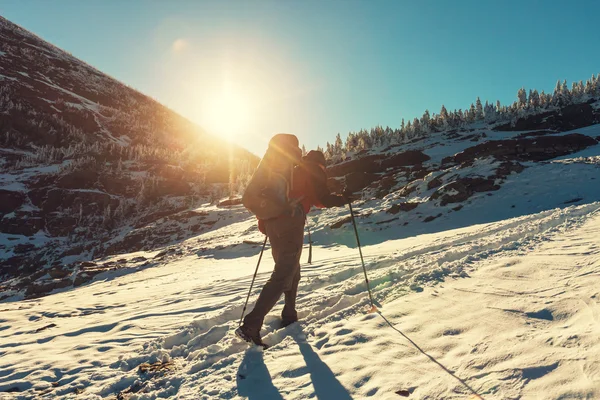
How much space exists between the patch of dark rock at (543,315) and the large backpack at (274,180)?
9.44 feet

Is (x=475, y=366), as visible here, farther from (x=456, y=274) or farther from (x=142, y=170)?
(x=142, y=170)

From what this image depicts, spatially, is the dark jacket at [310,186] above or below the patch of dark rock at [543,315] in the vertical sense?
above

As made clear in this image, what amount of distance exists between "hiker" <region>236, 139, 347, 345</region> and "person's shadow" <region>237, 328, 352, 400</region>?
392 millimetres

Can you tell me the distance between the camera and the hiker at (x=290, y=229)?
3.91 m

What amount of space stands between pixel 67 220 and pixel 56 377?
117 m

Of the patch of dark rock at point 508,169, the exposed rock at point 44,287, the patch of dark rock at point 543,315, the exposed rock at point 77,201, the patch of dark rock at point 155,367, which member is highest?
the exposed rock at point 77,201

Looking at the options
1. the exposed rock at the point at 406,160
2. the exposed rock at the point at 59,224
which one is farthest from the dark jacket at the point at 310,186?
the exposed rock at the point at 59,224

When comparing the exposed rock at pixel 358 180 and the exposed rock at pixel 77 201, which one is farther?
the exposed rock at pixel 77 201

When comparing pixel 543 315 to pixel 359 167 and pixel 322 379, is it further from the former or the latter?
pixel 359 167

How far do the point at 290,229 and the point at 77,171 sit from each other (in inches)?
5285

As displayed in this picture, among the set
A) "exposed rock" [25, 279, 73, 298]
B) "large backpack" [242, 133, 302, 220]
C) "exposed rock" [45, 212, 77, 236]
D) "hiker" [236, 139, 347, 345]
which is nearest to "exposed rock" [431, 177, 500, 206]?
"hiker" [236, 139, 347, 345]

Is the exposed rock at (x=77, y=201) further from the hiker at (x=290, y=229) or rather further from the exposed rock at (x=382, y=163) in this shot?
the hiker at (x=290, y=229)

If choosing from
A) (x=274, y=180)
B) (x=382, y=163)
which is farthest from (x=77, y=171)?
(x=274, y=180)

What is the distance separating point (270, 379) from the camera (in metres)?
3.00
